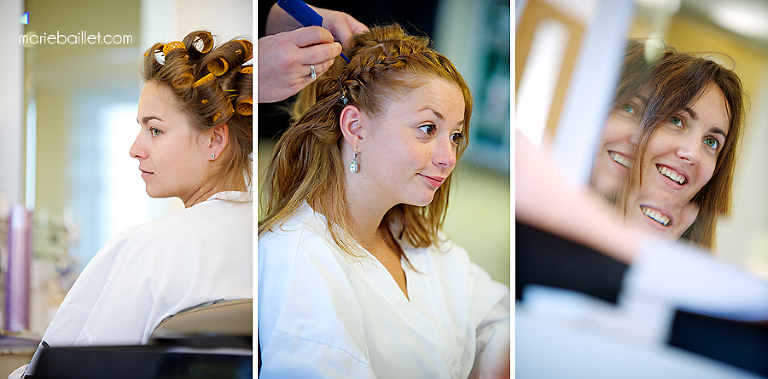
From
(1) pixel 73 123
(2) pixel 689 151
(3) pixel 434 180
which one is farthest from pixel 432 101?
(1) pixel 73 123

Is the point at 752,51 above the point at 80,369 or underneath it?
above

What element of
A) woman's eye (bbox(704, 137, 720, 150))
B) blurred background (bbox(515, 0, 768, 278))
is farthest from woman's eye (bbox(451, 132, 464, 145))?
woman's eye (bbox(704, 137, 720, 150))

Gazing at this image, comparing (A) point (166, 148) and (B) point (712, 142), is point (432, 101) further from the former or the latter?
(B) point (712, 142)

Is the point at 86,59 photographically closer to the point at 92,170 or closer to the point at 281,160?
the point at 92,170

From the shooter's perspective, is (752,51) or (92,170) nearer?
(92,170)

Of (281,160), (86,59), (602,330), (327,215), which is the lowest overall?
(602,330)

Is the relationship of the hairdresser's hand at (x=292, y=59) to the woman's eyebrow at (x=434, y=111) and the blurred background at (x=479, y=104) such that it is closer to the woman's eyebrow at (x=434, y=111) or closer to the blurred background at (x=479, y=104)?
the blurred background at (x=479, y=104)

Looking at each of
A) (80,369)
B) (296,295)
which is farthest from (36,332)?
(296,295)

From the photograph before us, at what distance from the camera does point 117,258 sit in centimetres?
178

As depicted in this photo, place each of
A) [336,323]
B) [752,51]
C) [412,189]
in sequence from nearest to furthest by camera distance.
→ 1. [336,323]
2. [412,189]
3. [752,51]

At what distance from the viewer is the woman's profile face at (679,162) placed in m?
1.91

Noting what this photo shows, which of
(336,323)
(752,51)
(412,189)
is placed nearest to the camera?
(336,323)

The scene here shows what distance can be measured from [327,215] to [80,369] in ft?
3.26

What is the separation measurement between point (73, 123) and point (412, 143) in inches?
47.2
